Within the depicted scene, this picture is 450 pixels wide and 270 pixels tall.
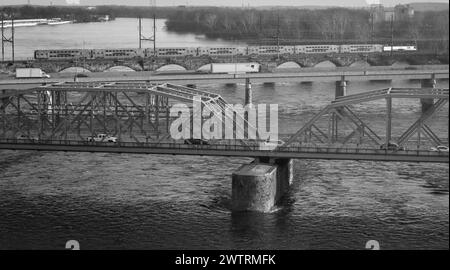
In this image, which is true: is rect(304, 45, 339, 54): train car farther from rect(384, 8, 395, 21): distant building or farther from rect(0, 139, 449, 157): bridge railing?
rect(0, 139, 449, 157): bridge railing

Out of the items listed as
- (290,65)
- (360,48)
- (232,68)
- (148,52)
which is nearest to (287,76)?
(232,68)

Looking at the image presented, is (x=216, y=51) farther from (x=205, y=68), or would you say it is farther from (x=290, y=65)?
(x=290, y=65)

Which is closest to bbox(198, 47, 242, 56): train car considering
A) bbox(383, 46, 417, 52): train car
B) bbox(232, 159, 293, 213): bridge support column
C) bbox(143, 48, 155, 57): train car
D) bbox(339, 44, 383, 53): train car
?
bbox(143, 48, 155, 57): train car

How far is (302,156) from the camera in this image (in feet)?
73.1

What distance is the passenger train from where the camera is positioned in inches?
2008

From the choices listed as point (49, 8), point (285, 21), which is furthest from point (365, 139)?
point (285, 21)

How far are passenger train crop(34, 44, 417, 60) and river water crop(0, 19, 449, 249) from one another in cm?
2205

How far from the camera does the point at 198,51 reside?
54.3 meters

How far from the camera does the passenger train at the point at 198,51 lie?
51.0m

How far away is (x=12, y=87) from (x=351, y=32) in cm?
3445

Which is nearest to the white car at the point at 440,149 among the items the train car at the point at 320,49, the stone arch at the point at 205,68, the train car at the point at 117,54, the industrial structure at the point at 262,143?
the industrial structure at the point at 262,143

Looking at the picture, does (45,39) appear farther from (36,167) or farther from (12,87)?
(36,167)

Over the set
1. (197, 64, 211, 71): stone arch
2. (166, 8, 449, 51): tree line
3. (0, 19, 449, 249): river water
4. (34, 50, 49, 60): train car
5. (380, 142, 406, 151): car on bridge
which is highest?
(166, 8, 449, 51): tree line
